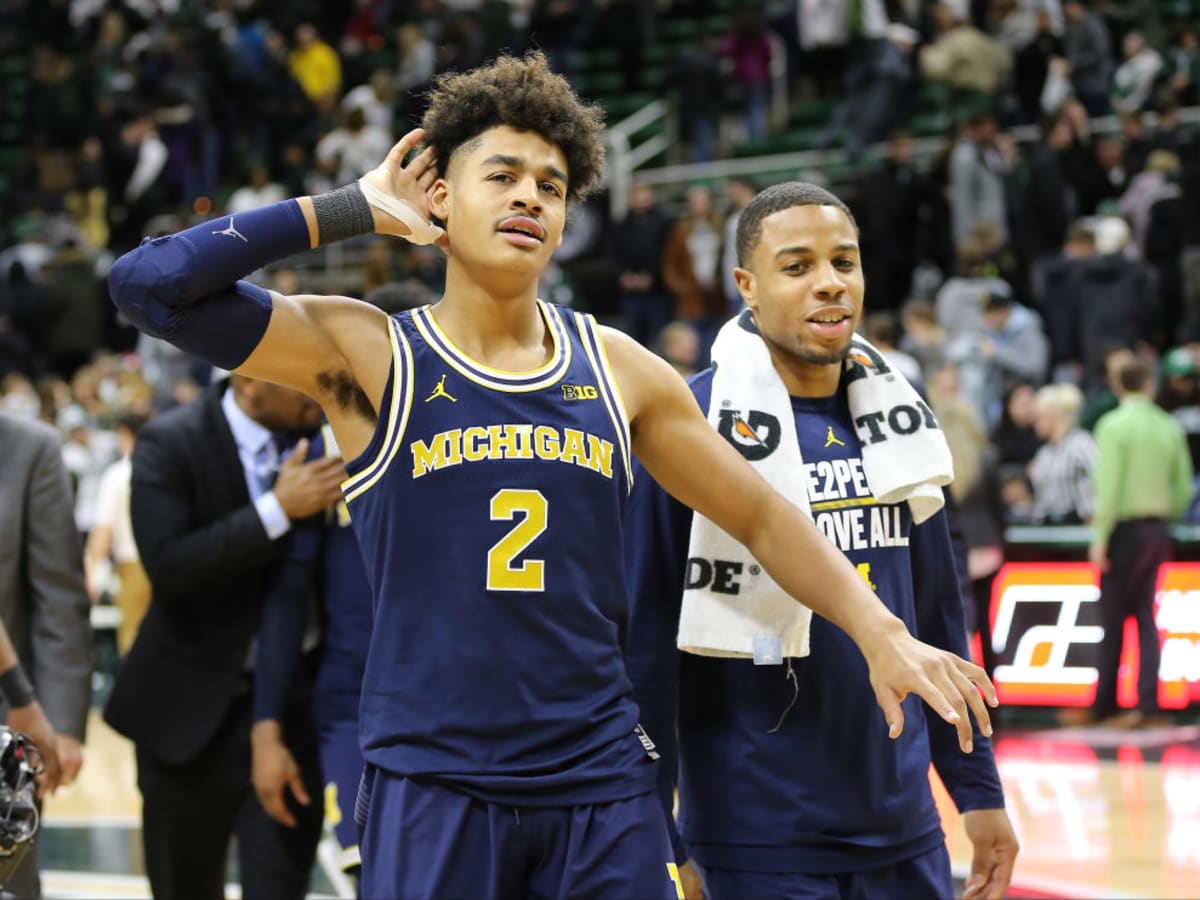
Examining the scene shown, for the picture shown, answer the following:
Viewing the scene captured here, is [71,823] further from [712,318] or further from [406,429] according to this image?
[712,318]

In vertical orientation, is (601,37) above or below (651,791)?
above

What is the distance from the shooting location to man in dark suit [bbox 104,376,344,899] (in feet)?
16.3

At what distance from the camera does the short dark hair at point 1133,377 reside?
1076 centimetres

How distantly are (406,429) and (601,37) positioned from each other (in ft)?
54.3

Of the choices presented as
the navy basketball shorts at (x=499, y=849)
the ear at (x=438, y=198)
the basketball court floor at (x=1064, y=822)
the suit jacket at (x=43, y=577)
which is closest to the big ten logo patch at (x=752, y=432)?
the ear at (x=438, y=198)

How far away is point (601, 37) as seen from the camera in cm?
1908

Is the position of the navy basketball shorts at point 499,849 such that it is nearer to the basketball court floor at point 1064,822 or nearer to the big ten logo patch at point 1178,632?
the basketball court floor at point 1064,822

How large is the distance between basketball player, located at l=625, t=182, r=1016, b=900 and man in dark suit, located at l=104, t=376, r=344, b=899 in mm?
1410

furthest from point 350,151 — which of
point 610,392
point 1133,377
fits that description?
point 610,392

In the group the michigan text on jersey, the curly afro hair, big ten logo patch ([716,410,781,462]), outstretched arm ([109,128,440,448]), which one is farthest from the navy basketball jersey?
big ten logo patch ([716,410,781,462])

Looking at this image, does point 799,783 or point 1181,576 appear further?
→ point 1181,576

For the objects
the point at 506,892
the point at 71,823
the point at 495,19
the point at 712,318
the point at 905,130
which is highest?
the point at 495,19

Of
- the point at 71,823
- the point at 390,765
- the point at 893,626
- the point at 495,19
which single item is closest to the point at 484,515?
the point at 390,765

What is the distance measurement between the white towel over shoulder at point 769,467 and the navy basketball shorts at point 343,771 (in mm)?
1341
